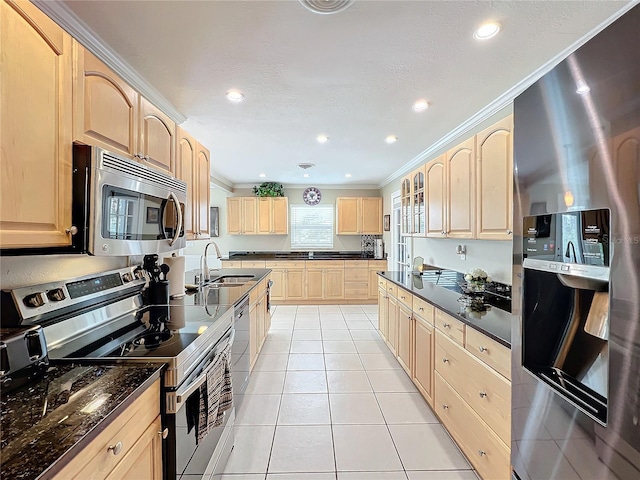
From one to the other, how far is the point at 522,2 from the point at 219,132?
2.78 metres

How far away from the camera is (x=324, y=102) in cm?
260

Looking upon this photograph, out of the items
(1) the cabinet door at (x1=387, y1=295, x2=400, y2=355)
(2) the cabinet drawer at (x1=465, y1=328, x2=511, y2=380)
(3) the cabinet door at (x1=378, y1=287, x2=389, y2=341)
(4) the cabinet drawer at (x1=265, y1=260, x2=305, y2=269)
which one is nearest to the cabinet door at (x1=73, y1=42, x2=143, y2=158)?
(2) the cabinet drawer at (x1=465, y1=328, x2=511, y2=380)

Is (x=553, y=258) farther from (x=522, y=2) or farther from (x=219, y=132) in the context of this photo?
(x=219, y=132)

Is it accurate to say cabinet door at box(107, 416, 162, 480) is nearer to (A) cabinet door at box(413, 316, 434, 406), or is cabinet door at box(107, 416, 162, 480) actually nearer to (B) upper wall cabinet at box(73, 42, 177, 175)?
(B) upper wall cabinet at box(73, 42, 177, 175)

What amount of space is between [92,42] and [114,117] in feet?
1.84

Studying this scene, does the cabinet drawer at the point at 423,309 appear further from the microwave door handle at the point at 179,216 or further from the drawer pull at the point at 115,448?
the drawer pull at the point at 115,448

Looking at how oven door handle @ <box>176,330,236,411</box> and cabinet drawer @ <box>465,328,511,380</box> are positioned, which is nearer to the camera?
oven door handle @ <box>176,330,236,411</box>

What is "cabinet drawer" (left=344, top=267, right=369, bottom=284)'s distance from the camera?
20.6ft

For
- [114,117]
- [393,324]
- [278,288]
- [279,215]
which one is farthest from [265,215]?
[114,117]

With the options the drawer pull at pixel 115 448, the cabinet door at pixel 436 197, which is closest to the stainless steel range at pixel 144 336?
the drawer pull at pixel 115 448

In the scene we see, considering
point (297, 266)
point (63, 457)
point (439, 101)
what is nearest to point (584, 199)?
point (63, 457)

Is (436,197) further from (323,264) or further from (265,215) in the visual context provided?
(265,215)

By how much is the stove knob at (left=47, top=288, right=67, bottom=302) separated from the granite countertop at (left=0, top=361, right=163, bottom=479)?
0.34 m

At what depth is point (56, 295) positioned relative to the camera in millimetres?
1391
